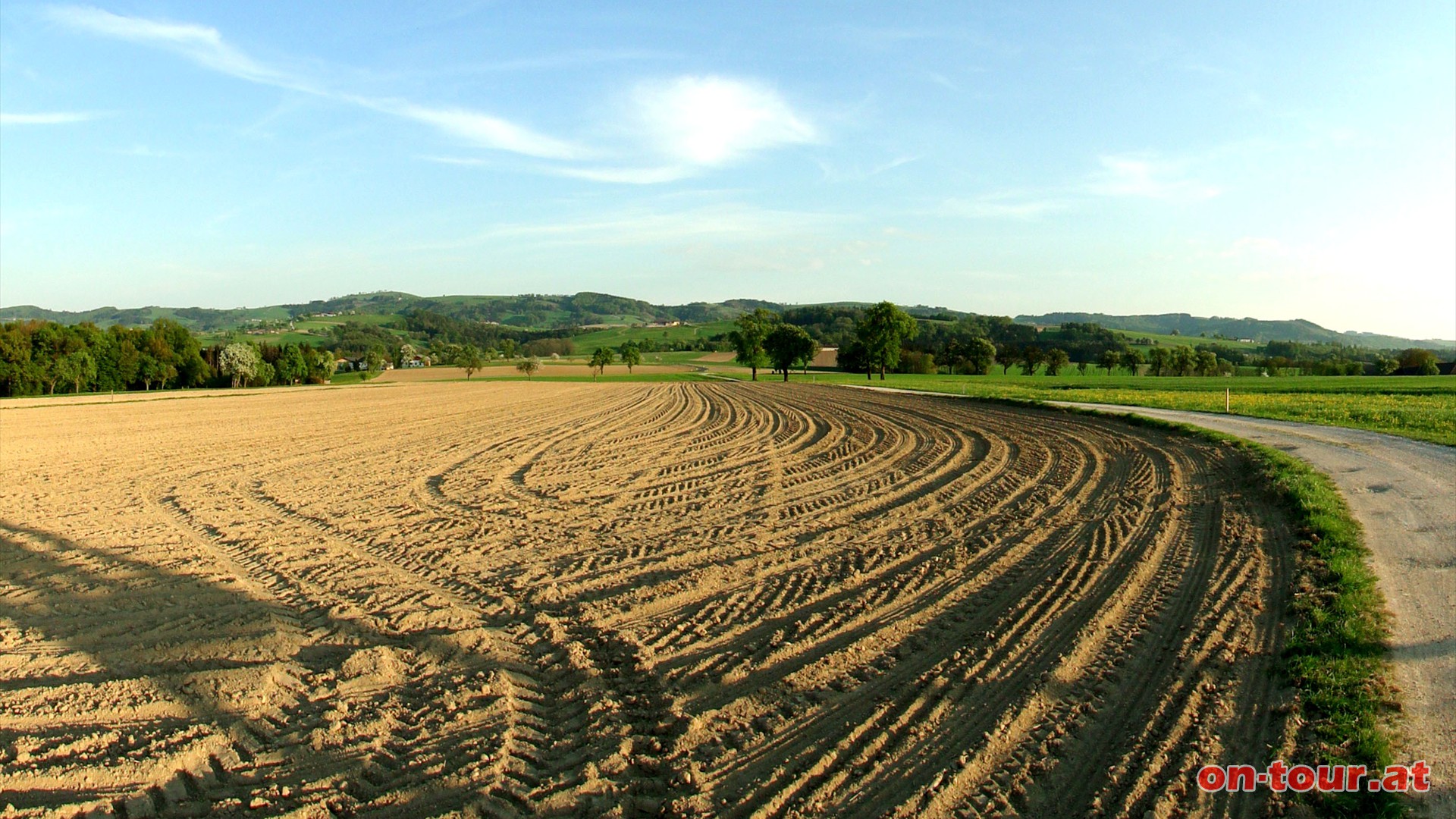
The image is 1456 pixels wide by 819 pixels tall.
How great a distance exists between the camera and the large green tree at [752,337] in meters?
90.2

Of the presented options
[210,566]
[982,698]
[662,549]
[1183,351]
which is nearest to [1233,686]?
[982,698]

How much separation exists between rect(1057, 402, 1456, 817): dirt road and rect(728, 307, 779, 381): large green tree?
70941mm

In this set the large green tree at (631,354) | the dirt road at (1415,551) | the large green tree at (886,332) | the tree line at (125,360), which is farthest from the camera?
the large green tree at (631,354)

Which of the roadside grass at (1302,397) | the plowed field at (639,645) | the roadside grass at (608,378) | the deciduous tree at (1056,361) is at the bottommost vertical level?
the roadside grass at (608,378)

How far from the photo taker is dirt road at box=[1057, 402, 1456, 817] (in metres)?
4.78

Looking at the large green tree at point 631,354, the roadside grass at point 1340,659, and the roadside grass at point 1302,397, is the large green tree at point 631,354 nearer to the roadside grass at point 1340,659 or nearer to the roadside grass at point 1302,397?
the roadside grass at point 1302,397

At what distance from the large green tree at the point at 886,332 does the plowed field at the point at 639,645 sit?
2612 inches

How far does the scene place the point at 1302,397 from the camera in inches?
1473

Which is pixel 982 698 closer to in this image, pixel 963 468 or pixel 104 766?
pixel 104 766

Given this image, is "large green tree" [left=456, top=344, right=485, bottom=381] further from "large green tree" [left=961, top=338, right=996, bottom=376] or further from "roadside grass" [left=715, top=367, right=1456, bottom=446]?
"large green tree" [left=961, top=338, right=996, bottom=376]

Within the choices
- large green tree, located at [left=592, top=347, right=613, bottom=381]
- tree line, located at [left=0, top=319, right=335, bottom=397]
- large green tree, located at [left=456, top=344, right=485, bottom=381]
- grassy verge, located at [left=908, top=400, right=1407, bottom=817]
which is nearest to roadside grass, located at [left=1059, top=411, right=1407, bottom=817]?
grassy verge, located at [left=908, top=400, right=1407, bottom=817]

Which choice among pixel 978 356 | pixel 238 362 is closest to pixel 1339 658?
pixel 238 362

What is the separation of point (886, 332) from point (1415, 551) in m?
73.3

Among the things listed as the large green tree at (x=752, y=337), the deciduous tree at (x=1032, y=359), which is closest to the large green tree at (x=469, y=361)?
the large green tree at (x=752, y=337)
